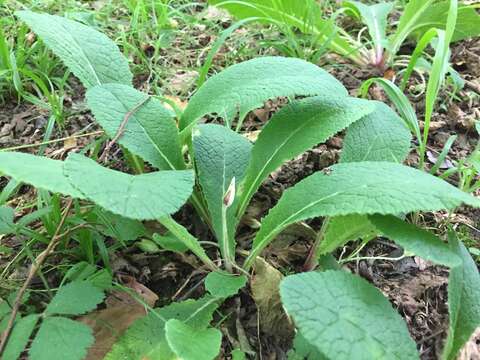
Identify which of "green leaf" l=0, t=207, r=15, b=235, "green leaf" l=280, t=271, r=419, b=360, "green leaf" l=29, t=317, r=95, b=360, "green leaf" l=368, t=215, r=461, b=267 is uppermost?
"green leaf" l=368, t=215, r=461, b=267

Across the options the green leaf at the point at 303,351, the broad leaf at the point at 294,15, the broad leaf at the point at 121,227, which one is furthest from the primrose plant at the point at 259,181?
the broad leaf at the point at 294,15

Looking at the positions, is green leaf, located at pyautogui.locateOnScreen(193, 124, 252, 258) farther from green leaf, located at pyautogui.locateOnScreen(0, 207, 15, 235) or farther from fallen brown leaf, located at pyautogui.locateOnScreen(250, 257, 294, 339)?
green leaf, located at pyautogui.locateOnScreen(0, 207, 15, 235)

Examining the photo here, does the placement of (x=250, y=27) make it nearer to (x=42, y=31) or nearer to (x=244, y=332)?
(x=42, y=31)

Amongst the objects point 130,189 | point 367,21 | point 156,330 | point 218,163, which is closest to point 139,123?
point 218,163

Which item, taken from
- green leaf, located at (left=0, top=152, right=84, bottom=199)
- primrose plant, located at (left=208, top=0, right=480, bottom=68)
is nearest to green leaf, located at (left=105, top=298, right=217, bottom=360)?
green leaf, located at (left=0, top=152, right=84, bottom=199)

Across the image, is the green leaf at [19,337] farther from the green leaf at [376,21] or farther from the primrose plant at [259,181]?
the green leaf at [376,21]

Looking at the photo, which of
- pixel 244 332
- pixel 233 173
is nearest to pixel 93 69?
pixel 233 173
